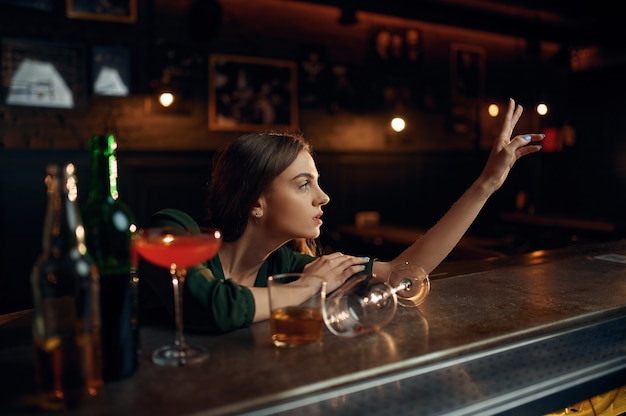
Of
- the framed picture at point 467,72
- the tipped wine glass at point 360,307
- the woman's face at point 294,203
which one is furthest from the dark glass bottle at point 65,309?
the framed picture at point 467,72

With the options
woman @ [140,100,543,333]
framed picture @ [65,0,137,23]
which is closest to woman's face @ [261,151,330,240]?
woman @ [140,100,543,333]

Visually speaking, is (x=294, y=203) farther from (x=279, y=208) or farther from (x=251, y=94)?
(x=251, y=94)

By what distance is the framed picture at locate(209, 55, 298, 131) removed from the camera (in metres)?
5.45

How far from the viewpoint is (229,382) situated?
1016 mm

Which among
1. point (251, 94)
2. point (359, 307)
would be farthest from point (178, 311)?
point (251, 94)

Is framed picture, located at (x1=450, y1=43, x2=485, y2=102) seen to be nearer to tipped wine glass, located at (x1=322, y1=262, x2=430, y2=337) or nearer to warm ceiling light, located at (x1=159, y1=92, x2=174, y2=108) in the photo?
warm ceiling light, located at (x1=159, y1=92, x2=174, y2=108)

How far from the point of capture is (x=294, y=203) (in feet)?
5.69

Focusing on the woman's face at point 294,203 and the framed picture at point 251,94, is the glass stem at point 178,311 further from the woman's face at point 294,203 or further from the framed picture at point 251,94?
the framed picture at point 251,94

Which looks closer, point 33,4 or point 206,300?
point 206,300

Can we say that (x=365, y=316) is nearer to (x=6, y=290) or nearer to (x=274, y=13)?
(x=6, y=290)

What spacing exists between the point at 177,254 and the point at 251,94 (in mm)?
4689

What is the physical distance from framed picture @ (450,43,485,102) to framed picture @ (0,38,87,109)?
176 inches

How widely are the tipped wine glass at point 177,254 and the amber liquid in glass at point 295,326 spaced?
6.3 inches

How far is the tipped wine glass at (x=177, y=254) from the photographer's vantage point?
3.66 feet
